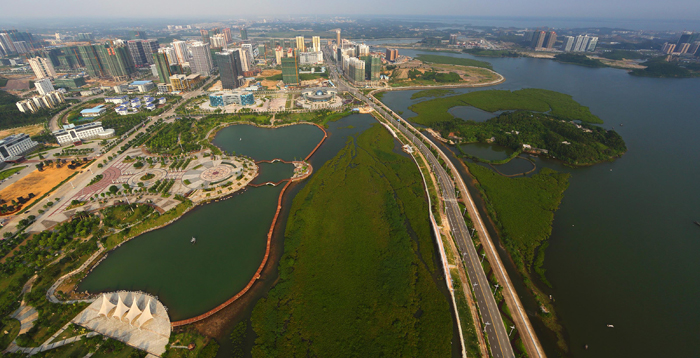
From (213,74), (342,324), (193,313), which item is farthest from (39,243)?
(213,74)

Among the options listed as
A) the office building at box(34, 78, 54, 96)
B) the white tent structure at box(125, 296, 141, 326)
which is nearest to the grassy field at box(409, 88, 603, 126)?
the white tent structure at box(125, 296, 141, 326)

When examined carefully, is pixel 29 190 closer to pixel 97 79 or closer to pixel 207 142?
pixel 207 142

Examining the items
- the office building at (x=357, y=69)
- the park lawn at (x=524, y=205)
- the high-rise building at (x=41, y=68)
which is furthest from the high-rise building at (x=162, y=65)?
the park lawn at (x=524, y=205)

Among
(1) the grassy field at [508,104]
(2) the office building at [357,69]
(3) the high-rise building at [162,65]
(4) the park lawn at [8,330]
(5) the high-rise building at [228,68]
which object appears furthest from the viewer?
(2) the office building at [357,69]

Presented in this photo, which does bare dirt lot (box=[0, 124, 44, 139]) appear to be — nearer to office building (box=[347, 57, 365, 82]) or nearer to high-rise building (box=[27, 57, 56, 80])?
high-rise building (box=[27, 57, 56, 80])

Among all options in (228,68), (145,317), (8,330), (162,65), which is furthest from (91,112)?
(145,317)

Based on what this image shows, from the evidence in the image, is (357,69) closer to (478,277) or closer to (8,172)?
(478,277)

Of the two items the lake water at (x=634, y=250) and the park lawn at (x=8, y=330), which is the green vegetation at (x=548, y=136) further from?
the park lawn at (x=8, y=330)
